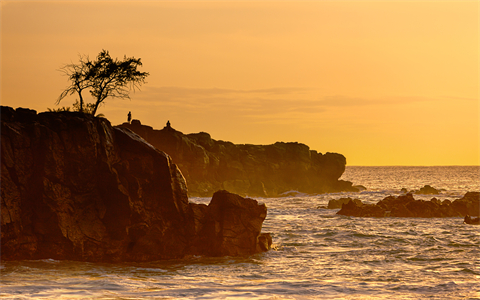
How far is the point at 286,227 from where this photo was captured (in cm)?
4356

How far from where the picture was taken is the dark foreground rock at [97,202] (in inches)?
997

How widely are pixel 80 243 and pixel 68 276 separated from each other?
3644 mm

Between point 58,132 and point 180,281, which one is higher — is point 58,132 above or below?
above

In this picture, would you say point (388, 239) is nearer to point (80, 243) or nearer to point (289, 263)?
point (289, 263)

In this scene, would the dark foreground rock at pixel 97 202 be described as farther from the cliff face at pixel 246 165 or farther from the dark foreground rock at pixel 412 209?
the cliff face at pixel 246 165

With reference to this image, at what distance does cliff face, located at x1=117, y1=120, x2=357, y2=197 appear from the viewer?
9350 centimetres

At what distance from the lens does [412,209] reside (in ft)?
179

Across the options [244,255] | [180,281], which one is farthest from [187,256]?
[180,281]

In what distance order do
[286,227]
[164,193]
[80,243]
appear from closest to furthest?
[80,243]
[164,193]
[286,227]

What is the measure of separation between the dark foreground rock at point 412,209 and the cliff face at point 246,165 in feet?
137

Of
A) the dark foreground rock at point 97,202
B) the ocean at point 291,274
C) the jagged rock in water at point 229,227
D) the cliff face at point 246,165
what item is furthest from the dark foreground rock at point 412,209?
the cliff face at point 246,165

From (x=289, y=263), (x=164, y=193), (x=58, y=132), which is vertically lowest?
(x=289, y=263)

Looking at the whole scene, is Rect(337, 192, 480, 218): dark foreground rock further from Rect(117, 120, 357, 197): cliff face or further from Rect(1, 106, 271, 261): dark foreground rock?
Rect(117, 120, 357, 197): cliff face

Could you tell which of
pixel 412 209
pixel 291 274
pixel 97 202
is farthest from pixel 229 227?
pixel 412 209
